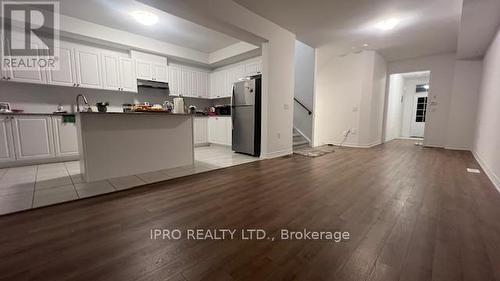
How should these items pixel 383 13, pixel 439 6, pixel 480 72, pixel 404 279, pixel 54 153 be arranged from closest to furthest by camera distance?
pixel 404 279
pixel 439 6
pixel 383 13
pixel 54 153
pixel 480 72

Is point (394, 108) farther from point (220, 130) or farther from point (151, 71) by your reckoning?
point (151, 71)

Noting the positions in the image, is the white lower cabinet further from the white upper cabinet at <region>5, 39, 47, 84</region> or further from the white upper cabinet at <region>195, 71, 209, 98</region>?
the white upper cabinet at <region>195, 71, 209, 98</region>

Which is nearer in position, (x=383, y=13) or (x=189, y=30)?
(x=383, y=13)

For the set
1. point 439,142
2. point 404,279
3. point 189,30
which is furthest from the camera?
point 439,142

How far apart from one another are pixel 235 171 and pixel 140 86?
12.4ft

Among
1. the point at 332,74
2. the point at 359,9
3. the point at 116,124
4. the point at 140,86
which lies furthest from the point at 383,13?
the point at 140,86

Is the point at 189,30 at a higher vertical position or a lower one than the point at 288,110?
higher

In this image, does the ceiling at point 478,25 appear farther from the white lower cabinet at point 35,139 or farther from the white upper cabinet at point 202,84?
the white lower cabinet at point 35,139

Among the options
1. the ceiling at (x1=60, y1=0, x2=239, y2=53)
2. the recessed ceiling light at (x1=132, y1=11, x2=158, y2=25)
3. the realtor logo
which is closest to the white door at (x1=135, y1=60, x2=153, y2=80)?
the ceiling at (x1=60, y1=0, x2=239, y2=53)

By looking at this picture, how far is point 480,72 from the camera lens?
5.15 metres

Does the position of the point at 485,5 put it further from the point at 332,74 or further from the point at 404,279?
the point at 404,279

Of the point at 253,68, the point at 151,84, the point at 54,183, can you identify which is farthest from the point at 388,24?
the point at 54,183

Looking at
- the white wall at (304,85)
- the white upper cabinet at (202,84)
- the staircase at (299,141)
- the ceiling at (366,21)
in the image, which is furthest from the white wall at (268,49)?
the white upper cabinet at (202,84)

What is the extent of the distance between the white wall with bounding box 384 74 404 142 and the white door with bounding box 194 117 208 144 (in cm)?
619
